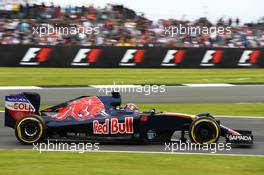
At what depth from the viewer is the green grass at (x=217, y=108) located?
15104 millimetres

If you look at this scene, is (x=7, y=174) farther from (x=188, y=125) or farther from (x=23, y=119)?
(x=188, y=125)

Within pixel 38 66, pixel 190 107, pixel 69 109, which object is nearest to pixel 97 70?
pixel 38 66

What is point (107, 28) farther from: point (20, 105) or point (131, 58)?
point (20, 105)

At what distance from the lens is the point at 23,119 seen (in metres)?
10.1

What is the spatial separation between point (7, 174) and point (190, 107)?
9.34 m

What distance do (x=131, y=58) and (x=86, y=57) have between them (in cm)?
200

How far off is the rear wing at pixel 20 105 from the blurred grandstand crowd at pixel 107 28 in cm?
1568

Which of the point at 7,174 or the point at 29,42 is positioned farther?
the point at 29,42

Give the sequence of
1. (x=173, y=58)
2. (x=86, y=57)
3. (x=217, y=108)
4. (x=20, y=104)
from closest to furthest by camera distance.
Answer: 1. (x=20, y=104)
2. (x=217, y=108)
3. (x=86, y=57)
4. (x=173, y=58)

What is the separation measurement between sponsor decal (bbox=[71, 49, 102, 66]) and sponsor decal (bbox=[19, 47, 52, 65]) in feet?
4.03

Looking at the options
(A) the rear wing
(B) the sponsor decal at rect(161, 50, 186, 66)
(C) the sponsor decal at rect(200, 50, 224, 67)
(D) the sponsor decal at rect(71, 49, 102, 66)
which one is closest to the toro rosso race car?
(A) the rear wing

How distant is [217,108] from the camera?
16.0 meters

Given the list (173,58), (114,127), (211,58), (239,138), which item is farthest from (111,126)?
(211,58)

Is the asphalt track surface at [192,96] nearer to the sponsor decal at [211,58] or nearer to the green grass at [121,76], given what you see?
the green grass at [121,76]
